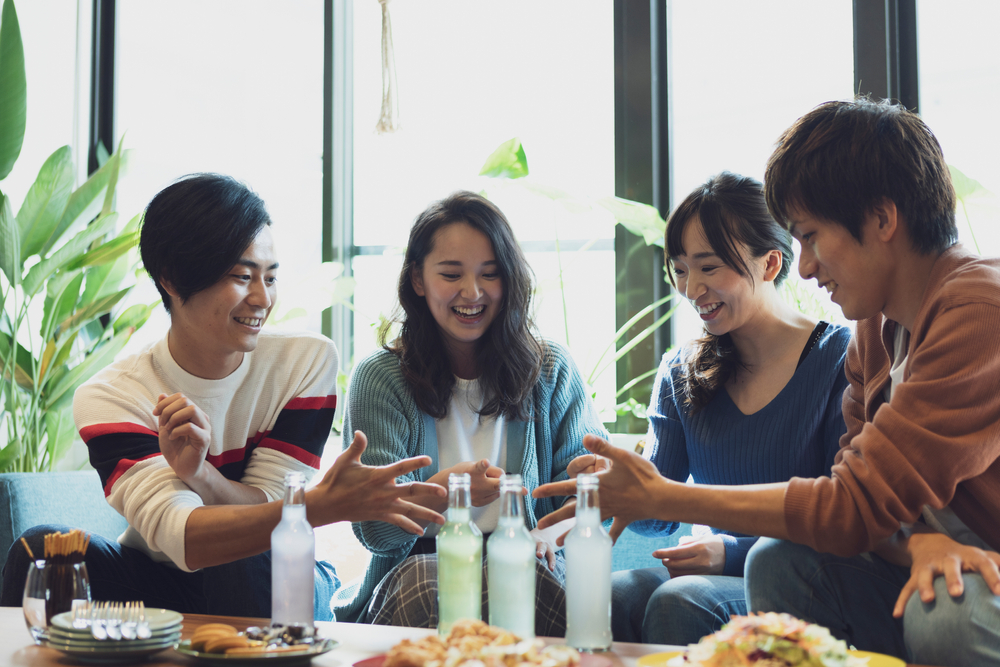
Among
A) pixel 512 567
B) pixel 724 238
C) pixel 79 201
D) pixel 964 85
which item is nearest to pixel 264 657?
pixel 512 567

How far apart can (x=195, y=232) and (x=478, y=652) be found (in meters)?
1.11

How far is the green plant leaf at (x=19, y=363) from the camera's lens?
2578mm

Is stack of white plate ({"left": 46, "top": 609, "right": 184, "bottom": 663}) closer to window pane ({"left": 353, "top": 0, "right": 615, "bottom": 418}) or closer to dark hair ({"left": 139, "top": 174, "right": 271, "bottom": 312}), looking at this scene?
dark hair ({"left": 139, "top": 174, "right": 271, "bottom": 312})

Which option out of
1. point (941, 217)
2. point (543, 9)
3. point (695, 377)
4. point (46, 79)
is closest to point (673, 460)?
point (695, 377)

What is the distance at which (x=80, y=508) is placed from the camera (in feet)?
6.92

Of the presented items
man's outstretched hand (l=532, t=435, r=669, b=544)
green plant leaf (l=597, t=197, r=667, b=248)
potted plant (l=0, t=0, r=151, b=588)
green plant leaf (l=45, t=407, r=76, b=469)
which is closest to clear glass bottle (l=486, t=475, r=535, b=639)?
man's outstretched hand (l=532, t=435, r=669, b=544)

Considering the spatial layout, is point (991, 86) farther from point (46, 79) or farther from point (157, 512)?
point (46, 79)

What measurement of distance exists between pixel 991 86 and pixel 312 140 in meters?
2.29

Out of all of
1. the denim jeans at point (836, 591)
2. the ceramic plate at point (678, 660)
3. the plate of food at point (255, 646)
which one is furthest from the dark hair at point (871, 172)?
the plate of food at point (255, 646)

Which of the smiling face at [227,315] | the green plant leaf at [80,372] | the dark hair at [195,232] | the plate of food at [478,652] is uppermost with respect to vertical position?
the dark hair at [195,232]

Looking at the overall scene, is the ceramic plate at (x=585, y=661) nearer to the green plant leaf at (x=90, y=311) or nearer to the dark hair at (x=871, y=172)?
the dark hair at (x=871, y=172)

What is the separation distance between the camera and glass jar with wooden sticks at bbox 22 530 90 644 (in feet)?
3.59

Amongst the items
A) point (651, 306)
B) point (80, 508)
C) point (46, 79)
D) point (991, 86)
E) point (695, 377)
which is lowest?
point (80, 508)

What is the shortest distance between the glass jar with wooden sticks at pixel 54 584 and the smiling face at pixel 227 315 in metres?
0.65
